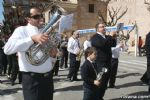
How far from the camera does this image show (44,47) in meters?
5.51

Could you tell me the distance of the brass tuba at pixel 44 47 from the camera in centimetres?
545

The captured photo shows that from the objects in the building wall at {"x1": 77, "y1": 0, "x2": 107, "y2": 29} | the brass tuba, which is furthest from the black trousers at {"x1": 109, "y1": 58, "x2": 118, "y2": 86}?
the building wall at {"x1": 77, "y1": 0, "x2": 107, "y2": 29}

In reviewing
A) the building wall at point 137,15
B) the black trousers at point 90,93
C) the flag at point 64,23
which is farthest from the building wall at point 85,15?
the flag at point 64,23

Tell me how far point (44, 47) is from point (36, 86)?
Result: 540mm

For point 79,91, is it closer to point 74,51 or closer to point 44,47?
point 74,51

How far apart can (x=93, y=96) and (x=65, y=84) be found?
5.96m

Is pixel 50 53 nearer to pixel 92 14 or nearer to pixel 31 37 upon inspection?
pixel 31 37

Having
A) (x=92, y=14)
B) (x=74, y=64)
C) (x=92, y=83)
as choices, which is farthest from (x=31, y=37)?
(x=92, y=14)

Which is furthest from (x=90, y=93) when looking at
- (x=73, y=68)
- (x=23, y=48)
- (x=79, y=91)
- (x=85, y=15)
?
(x=85, y=15)

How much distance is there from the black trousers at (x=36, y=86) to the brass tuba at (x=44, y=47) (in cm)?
19

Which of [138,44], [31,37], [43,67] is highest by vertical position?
[31,37]

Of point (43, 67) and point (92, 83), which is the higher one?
point (43, 67)

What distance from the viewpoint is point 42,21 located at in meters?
5.66

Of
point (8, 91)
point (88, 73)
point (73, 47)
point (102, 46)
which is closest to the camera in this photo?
point (88, 73)
